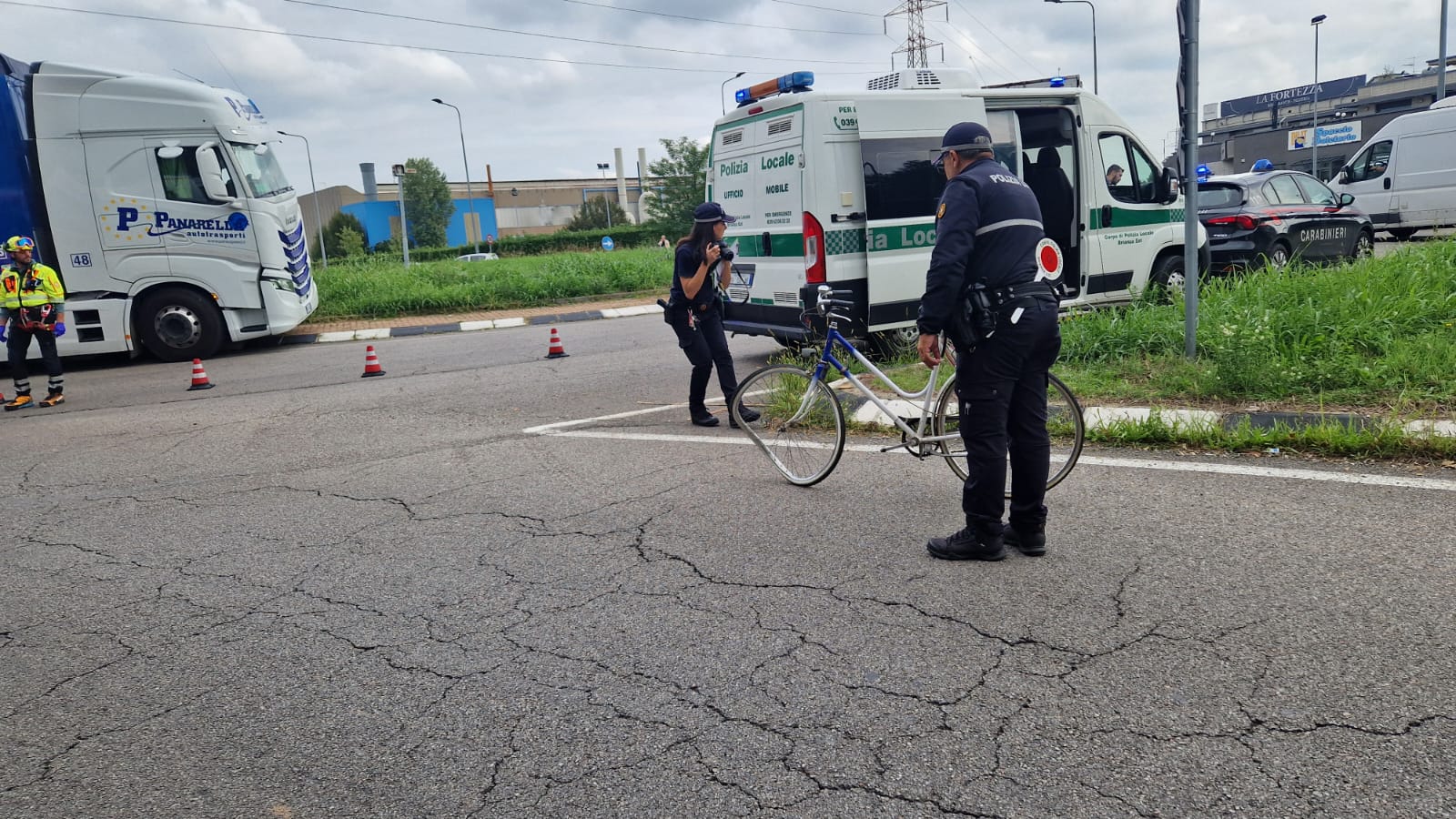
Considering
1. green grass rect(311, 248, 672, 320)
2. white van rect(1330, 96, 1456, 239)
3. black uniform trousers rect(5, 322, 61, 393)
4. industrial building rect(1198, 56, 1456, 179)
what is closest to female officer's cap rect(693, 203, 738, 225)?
black uniform trousers rect(5, 322, 61, 393)

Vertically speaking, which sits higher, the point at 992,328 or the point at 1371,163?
the point at 1371,163

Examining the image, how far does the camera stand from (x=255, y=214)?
14.0m

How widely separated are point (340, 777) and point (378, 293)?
17621 millimetres

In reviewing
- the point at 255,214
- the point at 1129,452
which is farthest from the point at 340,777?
the point at 255,214

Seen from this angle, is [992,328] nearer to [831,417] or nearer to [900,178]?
[831,417]

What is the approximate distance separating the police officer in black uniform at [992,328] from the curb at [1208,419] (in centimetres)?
115

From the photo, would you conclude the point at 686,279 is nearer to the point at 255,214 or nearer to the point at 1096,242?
the point at 1096,242

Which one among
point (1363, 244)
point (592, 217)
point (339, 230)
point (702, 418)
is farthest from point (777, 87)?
point (592, 217)

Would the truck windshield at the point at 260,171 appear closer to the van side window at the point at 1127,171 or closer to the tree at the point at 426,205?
the van side window at the point at 1127,171

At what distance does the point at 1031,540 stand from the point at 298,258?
534 inches

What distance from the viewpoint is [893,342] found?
10000 millimetres

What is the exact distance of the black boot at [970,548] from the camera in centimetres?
449

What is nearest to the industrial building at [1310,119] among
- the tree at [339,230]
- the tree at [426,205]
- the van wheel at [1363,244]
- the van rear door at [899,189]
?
the van wheel at [1363,244]

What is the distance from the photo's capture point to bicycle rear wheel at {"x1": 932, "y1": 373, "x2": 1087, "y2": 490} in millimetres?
5254
